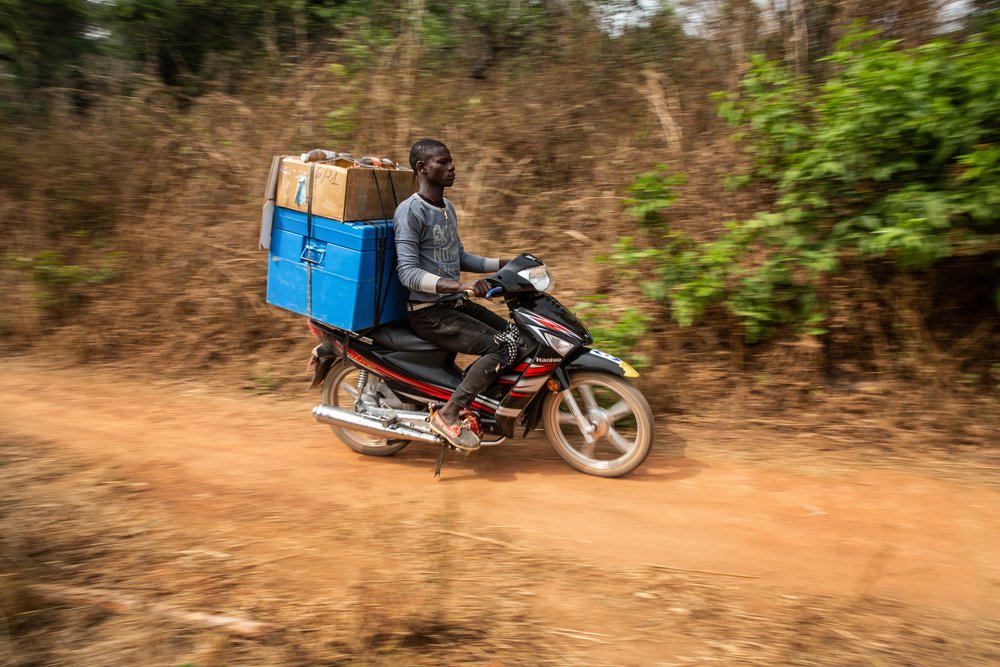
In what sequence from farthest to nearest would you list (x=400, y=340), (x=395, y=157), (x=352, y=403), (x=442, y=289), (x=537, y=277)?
(x=395, y=157), (x=352, y=403), (x=400, y=340), (x=537, y=277), (x=442, y=289)

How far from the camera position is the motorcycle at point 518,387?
4.48 meters

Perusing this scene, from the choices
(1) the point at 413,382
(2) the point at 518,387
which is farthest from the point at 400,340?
(2) the point at 518,387

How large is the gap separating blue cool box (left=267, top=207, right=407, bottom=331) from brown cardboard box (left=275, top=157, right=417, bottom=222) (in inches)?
→ 2.5

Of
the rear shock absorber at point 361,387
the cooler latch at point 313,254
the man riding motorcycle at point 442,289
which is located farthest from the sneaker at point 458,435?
the cooler latch at point 313,254

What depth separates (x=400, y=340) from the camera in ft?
15.5

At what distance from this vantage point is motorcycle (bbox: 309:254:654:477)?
14.7 feet

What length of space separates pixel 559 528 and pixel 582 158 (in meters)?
5.22

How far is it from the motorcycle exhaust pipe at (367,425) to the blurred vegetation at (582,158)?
70.4 inches

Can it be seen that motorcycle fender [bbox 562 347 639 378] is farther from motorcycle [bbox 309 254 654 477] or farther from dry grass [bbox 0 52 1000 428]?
dry grass [bbox 0 52 1000 428]

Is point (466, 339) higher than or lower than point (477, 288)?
lower

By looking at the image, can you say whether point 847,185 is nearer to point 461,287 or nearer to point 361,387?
point 461,287

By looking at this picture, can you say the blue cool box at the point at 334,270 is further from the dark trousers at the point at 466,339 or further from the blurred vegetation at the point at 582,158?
the blurred vegetation at the point at 582,158

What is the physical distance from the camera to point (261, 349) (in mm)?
6996

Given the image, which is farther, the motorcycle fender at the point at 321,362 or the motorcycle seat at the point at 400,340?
the motorcycle fender at the point at 321,362
